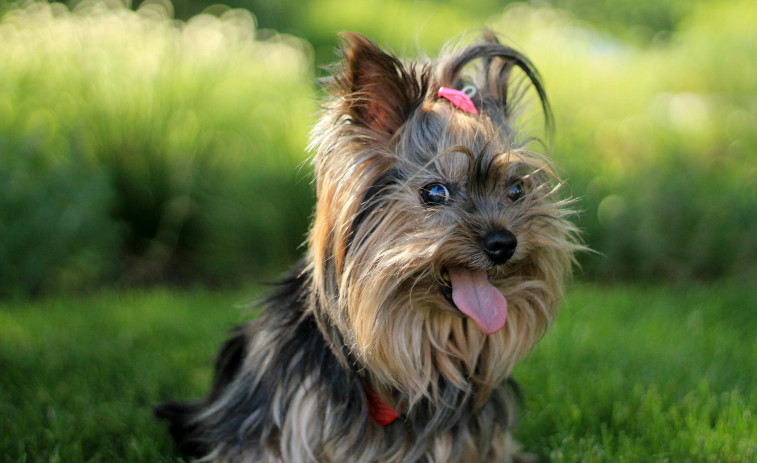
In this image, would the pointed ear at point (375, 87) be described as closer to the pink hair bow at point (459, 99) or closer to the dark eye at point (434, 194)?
the pink hair bow at point (459, 99)

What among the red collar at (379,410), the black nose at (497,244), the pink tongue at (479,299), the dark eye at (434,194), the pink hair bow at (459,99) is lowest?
the red collar at (379,410)

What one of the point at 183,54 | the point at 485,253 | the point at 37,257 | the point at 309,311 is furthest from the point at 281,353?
the point at 183,54

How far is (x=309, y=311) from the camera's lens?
3.10 metres

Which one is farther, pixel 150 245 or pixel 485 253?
pixel 150 245

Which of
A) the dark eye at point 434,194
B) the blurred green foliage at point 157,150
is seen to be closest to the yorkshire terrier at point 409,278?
the dark eye at point 434,194

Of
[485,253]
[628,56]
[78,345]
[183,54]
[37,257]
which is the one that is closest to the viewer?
[485,253]

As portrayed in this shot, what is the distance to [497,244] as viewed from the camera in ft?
8.74

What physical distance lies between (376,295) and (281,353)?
639 mm

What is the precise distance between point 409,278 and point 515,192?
0.54m

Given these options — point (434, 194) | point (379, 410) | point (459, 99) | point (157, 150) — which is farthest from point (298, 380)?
point (157, 150)

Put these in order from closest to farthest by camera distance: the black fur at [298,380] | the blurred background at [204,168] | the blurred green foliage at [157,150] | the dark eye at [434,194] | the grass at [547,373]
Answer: the dark eye at [434,194] → the black fur at [298,380] → the grass at [547,373] → the blurred background at [204,168] → the blurred green foliage at [157,150]

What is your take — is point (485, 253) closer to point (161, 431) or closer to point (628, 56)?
point (161, 431)

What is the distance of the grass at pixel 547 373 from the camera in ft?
12.0

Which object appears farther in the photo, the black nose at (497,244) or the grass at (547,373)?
the grass at (547,373)
